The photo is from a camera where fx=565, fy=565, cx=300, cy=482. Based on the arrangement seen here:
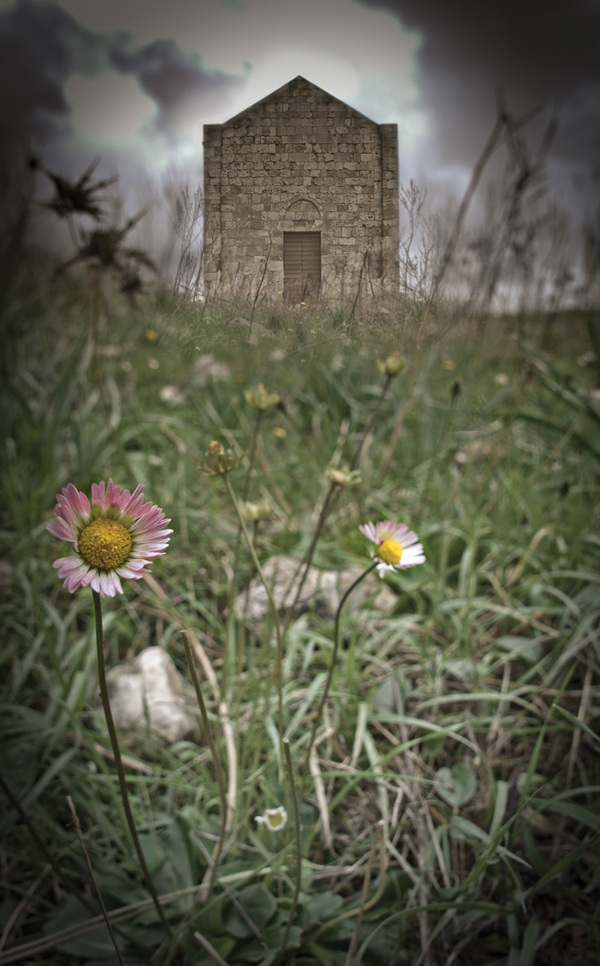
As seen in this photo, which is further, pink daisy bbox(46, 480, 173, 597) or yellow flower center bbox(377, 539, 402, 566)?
yellow flower center bbox(377, 539, 402, 566)

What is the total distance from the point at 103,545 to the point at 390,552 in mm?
279

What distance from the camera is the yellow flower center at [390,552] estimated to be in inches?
21.8

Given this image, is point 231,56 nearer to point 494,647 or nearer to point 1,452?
point 494,647

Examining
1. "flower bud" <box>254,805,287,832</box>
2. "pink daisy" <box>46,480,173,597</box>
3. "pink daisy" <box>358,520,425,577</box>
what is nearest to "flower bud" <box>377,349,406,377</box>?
"pink daisy" <box>358,520,425,577</box>

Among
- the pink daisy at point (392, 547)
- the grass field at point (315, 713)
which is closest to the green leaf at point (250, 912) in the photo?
the grass field at point (315, 713)

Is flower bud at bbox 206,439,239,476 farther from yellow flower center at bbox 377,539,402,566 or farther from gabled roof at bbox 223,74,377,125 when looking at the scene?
gabled roof at bbox 223,74,377,125

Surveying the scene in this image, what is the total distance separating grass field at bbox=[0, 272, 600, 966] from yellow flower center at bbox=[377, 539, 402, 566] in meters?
0.10

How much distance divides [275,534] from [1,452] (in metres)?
0.83

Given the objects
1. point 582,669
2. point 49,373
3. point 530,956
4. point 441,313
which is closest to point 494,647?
point 582,669

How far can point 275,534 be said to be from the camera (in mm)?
1420

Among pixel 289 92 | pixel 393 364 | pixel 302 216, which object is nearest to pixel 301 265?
pixel 302 216

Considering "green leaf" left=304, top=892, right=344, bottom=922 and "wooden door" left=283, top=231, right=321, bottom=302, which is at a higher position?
"wooden door" left=283, top=231, right=321, bottom=302

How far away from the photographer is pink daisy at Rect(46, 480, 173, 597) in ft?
1.31

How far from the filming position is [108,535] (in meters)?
0.41
